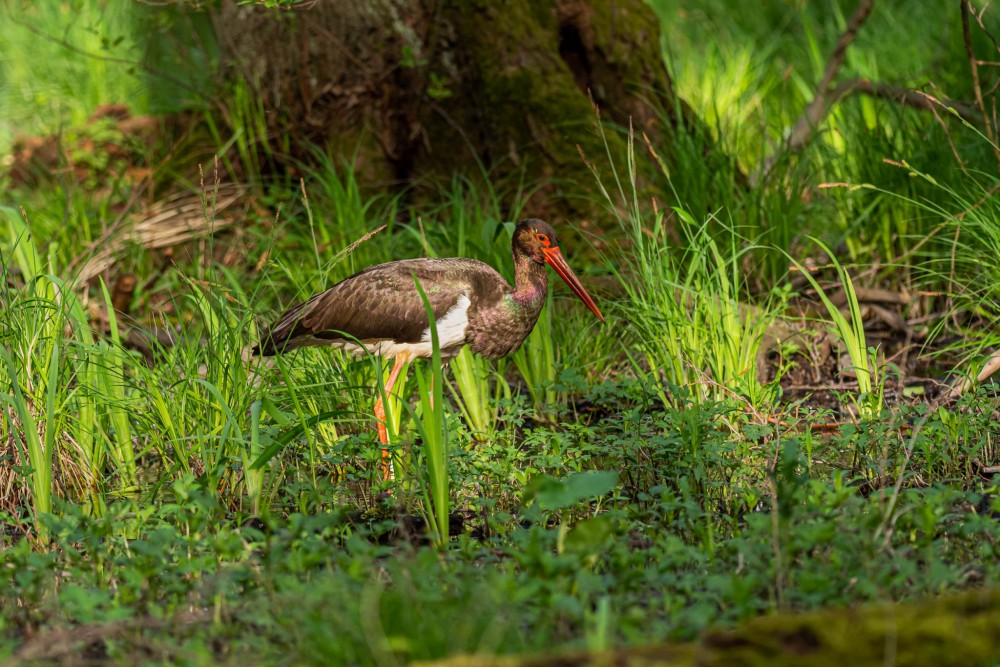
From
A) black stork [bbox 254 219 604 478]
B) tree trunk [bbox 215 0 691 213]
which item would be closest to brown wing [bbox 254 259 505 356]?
black stork [bbox 254 219 604 478]

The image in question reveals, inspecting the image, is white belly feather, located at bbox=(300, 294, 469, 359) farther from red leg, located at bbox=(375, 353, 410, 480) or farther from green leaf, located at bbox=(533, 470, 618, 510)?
green leaf, located at bbox=(533, 470, 618, 510)

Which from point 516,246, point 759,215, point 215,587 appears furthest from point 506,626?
point 759,215

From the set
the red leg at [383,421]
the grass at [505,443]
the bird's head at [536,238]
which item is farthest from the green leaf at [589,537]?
the bird's head at [536,238]

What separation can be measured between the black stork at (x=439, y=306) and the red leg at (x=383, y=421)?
1 cm

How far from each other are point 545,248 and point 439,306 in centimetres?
54

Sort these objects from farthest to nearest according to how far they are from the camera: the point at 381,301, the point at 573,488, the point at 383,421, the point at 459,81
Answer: the point at 459,81
the point at 381,301
the point at 383,421
the point at 573,488

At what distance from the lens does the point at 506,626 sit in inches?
88.6

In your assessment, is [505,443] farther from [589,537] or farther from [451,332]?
[589,537]

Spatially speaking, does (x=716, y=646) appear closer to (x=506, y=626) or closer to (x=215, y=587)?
(x=506, y=626)

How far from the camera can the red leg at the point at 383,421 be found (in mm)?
3842

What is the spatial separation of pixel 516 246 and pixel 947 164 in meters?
2.25

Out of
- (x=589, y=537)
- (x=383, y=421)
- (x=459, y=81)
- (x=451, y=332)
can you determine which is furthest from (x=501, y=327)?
(x=589, y=537)

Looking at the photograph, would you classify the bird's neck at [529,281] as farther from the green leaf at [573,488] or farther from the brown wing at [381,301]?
the green leaf at [573,488]

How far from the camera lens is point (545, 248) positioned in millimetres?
4844
